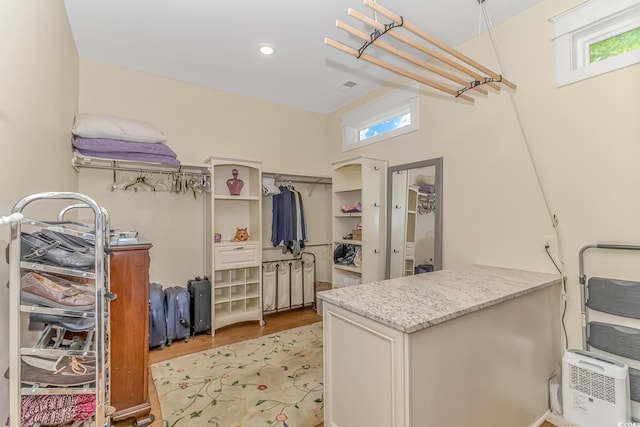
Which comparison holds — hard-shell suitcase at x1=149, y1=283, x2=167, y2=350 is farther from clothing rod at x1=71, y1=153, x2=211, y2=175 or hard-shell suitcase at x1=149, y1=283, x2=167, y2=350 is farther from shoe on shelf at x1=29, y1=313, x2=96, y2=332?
shoe on shelf at x1=29, y1=313, x2=96, y2=332

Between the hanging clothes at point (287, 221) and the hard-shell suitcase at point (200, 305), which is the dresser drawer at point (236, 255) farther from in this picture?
the hanging clothes at point (287, 221)

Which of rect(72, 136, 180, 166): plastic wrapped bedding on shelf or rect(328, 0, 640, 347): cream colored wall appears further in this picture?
rect(72, 136, 180, 166): plastic wrapped bedding on shelf

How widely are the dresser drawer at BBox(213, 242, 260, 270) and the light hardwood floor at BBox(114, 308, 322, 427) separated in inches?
30.0

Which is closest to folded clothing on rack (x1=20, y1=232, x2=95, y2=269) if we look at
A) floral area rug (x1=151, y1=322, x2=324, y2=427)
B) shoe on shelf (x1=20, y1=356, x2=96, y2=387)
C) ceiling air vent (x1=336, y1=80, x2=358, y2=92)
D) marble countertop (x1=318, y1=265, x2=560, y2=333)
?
shoe on shelf (x1=20, y1=356, x2=96, y2=387)

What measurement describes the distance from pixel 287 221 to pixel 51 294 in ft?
9.81

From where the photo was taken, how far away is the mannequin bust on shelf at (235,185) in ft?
11.8

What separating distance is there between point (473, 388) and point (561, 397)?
1060 millimetres

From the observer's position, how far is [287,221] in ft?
12.9

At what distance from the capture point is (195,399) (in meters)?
2.11

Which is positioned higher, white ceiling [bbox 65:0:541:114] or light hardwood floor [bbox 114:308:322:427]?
white ceiling [bbox 65:0:541:114]

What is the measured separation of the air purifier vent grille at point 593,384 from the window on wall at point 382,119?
7.96ft

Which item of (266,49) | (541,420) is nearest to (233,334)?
(541,420)

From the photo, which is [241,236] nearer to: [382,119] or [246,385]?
[246,385]

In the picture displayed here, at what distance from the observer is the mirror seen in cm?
293
